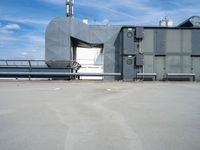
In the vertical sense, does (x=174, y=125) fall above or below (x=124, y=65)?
below

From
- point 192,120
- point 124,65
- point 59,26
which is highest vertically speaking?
point 59,26

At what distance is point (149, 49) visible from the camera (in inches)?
936

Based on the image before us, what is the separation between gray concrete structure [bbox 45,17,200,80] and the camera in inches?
932

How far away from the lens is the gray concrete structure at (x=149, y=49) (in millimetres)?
23672

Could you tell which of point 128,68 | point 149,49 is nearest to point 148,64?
point 149,49

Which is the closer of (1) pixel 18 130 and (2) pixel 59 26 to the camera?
(1) pixel 18 130

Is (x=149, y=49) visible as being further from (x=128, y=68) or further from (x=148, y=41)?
(x=128, y=68)

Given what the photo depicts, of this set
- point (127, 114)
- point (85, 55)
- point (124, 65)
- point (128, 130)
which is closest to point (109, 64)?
point (124, 65)

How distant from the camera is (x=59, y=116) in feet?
19.7

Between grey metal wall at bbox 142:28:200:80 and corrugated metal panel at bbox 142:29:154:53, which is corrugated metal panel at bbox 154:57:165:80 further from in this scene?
corrugated metal panel at bbox 142:29:154:53

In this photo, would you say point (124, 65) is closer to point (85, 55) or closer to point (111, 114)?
point (85, 55)

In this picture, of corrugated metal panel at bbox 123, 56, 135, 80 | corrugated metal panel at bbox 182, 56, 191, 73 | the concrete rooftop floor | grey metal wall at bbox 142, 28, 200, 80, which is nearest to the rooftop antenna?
corrugated metal panel at bbox 123, 56, 135, 80

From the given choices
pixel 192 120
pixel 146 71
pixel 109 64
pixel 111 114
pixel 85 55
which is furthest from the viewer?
pixel 85 55

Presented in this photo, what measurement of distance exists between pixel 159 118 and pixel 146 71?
714 inches
